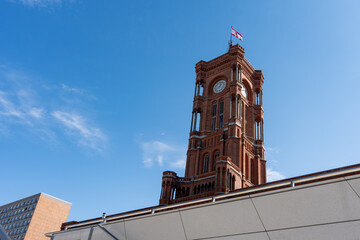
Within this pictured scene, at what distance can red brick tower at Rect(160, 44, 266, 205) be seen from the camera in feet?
147

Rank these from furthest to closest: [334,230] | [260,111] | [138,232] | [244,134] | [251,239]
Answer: [260,111]
[244,134]
[138,232]
[251,239]
[334,230]

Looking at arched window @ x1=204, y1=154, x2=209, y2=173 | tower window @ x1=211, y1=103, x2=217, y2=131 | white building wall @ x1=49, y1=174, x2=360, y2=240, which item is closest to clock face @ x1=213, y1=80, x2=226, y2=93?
tower window @ x1=211, y1=103, x2=217, y2=131

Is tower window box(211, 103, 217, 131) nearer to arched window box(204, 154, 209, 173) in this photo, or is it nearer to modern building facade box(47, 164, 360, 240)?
arched window box(204, 154, 209, 173)

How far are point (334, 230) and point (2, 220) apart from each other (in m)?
129

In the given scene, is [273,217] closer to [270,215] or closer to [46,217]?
[270,215]

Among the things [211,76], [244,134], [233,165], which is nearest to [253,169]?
[244,134]

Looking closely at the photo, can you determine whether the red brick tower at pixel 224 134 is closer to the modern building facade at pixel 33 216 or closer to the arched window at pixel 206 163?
the arched window at pixel 206 163

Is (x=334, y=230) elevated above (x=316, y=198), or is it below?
below

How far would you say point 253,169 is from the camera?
171 ft

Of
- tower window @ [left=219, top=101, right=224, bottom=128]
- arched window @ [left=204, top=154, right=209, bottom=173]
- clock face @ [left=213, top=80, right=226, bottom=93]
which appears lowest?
arched window @ [left=204, top=154, right=209, bottom=173]

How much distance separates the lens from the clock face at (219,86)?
59.2m

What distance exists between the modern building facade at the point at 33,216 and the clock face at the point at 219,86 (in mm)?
75993

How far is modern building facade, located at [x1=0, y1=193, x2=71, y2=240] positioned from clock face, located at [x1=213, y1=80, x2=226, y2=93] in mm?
75993

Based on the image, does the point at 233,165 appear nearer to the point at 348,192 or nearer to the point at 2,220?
the point at 348,192
